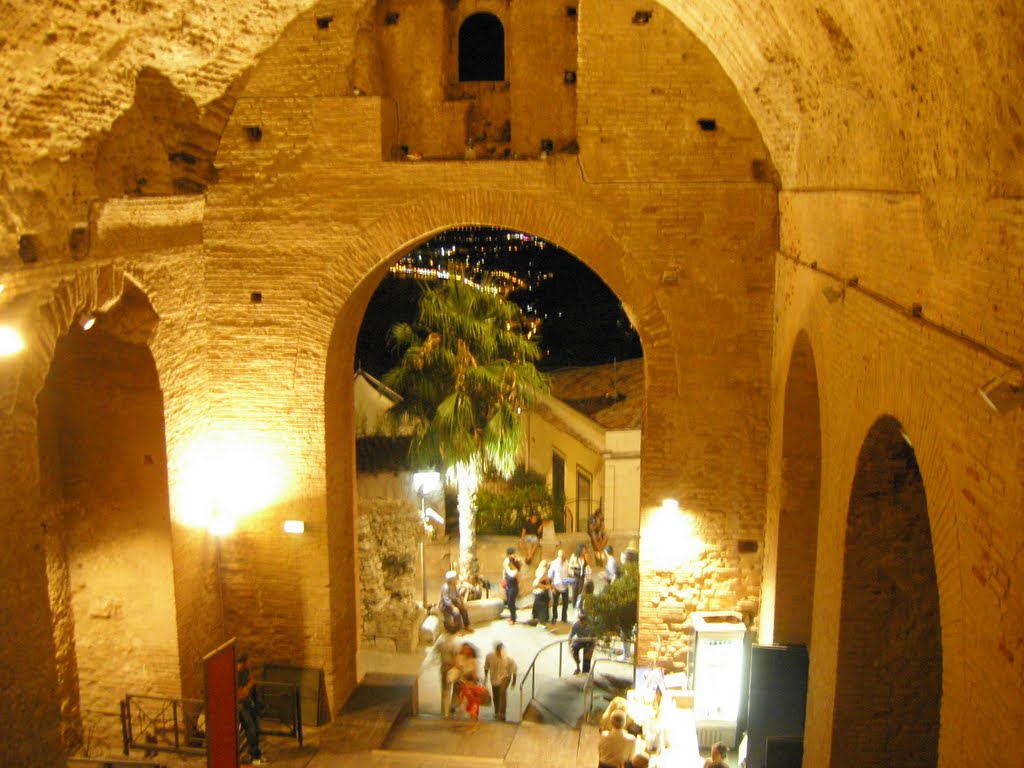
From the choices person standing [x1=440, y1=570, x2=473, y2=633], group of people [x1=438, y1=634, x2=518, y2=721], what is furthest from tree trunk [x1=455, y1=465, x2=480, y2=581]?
group of people [x1=438, y1=634, x2=518, y2=721]

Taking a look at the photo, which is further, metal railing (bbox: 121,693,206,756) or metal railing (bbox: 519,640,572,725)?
metal railing (bbox: 519,640,572,725)

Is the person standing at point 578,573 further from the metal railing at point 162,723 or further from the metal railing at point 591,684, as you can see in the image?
the metal railing at point 162,723

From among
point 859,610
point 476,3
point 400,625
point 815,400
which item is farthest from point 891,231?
point 400,625

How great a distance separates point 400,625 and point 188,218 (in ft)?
18.3

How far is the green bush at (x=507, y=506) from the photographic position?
701 inches

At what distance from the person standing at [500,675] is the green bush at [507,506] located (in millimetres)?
7308

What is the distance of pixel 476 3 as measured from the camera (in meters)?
9.27

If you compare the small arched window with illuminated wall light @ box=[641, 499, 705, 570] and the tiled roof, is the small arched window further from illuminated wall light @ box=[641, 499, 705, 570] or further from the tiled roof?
the tiled roof

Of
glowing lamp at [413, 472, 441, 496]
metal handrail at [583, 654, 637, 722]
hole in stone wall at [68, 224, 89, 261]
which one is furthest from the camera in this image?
glowing lamp at [413, 472, 441, 496]

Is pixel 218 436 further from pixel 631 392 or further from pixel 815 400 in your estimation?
pixel 631 392

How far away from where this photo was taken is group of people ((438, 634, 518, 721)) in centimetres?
972

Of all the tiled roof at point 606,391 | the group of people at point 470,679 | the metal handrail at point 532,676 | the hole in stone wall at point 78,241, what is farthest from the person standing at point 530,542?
the hole in stone wall at point 78,241

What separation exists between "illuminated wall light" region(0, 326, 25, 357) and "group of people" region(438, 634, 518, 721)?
17.6 ft

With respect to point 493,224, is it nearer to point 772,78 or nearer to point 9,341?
point 772,78
